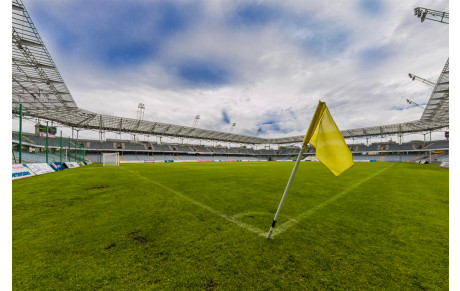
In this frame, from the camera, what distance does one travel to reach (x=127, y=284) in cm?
174

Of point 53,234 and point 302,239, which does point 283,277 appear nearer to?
point 302,239

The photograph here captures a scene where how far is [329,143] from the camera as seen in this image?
8.18 ft

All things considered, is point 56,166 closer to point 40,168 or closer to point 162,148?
point 40,168

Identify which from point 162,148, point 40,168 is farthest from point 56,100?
point 162,148

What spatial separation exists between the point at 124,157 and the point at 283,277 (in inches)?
2091

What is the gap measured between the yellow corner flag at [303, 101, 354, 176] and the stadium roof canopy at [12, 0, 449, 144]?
17255 millimetres

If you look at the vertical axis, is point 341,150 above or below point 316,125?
below

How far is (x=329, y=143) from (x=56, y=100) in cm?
3600

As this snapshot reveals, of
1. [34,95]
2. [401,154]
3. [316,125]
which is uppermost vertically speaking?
[34,95]

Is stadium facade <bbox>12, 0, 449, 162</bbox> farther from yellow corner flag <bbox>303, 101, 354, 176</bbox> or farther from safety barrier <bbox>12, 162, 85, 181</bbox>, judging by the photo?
yellow corner flag <bbox>303, 101, 354, 176</bbox>

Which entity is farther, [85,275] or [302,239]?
[302,239]

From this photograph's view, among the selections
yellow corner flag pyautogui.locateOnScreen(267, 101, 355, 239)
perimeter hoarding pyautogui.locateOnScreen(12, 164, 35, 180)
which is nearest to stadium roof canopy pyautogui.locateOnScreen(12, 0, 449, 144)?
perimeter hoarding pyautogui.locateOnScreen(12, 164, 35, 180)

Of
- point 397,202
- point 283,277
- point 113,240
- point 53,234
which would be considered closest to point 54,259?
point 113,240

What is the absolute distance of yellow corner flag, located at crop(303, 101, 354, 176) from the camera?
246cm
